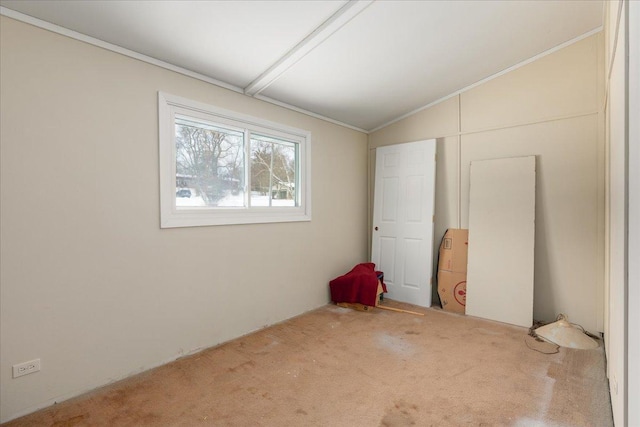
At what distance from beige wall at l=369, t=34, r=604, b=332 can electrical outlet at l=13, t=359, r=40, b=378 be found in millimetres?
4042

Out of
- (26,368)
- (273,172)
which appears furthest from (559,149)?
(26,368)

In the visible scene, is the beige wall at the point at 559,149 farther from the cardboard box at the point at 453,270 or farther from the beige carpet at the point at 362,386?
the beige carpet at the point at 362,386

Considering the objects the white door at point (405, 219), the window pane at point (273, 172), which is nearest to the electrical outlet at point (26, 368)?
the window pane at point (273, 172)

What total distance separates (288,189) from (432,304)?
233cm

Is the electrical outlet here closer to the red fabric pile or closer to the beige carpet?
the beige carpet

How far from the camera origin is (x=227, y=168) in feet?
9.86

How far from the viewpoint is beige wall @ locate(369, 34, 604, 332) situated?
300 centimetres

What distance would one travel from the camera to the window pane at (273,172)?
3.27m

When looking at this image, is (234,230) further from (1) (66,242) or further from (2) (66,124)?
(2) (66,124)

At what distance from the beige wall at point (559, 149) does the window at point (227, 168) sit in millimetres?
2123

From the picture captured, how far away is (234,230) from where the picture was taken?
2967mm

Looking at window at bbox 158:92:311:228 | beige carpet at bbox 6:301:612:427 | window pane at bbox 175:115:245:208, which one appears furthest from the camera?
window pane at bbox 175:115:245:208

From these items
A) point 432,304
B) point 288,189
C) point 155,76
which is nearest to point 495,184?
point 432,304

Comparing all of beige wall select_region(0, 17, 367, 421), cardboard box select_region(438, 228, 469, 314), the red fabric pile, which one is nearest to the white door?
cardboard box select_region(438, 228, 469, 314)
